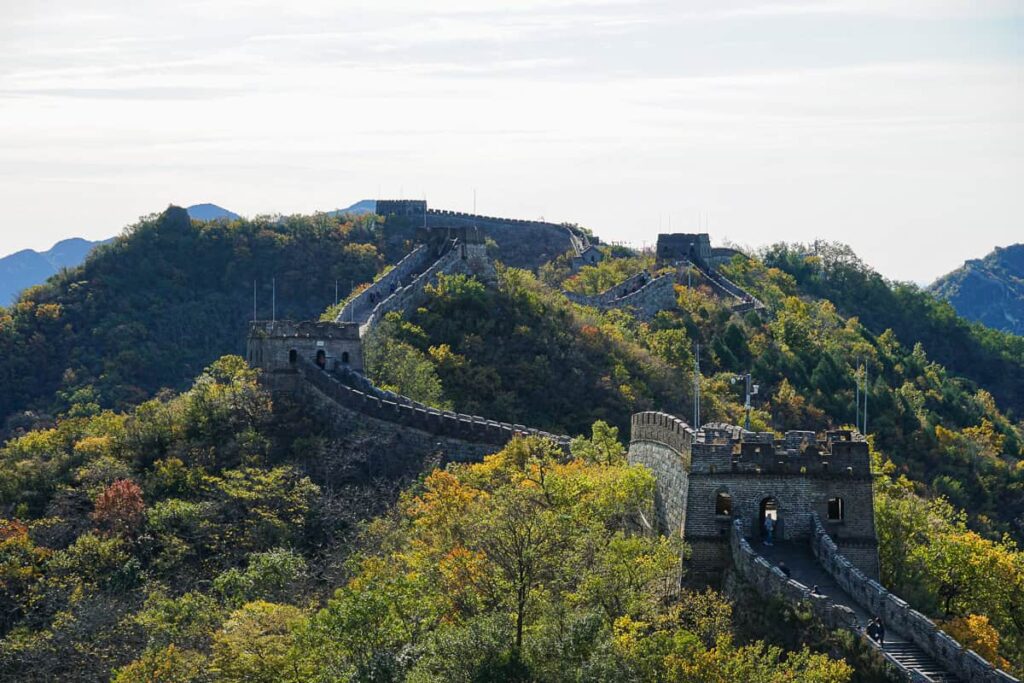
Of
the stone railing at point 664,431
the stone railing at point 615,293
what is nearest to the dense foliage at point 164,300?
the stone railing at point 615,293

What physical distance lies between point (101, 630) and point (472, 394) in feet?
100

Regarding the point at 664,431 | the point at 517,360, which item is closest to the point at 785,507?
the point at 664,431

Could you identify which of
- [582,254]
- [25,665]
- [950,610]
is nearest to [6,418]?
[582,254]

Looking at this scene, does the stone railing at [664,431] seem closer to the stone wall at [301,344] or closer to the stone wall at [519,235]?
the stone wall at [301,344]

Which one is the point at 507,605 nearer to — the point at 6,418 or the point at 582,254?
the point at 6,418

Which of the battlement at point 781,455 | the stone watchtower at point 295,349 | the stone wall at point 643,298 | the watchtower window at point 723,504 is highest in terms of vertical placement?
the stone wall at point 643,298

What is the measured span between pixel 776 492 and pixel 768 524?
0.94m

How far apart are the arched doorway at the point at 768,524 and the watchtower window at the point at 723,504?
766 millimetres

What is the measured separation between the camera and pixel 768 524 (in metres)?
46.8

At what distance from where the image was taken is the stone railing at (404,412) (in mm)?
68625

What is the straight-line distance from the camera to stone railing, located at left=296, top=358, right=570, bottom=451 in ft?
225

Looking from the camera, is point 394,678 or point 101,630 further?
point 101,630

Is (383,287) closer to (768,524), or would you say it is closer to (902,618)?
(768,524)

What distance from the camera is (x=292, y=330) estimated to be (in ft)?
247
